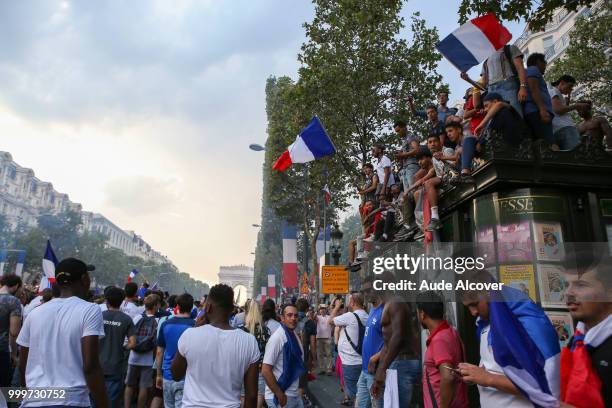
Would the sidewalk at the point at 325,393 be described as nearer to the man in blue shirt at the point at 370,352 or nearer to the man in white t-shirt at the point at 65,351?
the man in blue shirt at the point at 370,352

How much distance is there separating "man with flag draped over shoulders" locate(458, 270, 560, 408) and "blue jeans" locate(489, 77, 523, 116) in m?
3.99

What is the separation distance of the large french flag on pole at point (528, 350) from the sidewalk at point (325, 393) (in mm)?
6700

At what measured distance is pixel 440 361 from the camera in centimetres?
348

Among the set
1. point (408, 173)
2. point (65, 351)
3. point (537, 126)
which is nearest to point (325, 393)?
point (408, 173)

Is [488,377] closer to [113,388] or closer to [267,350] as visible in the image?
[267,350]

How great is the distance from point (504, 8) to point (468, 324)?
5.43 meters

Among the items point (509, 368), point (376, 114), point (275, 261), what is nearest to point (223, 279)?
point (275, 261)

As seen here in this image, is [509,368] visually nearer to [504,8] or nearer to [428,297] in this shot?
[428,297]

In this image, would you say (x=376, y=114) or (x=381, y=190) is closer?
(x=381, y=190)

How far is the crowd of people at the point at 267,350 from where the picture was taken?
2.38m

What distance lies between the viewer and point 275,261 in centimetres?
5050

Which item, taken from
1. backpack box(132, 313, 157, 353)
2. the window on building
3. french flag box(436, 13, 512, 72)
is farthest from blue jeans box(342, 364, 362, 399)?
the window on building

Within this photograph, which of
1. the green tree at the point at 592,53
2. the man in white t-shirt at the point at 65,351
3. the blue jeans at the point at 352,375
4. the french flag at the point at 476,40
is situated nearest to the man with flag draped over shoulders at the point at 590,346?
the man in white t-shirt at the point at 65,351

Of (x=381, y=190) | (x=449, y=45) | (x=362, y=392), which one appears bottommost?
(x=362, y=392)
